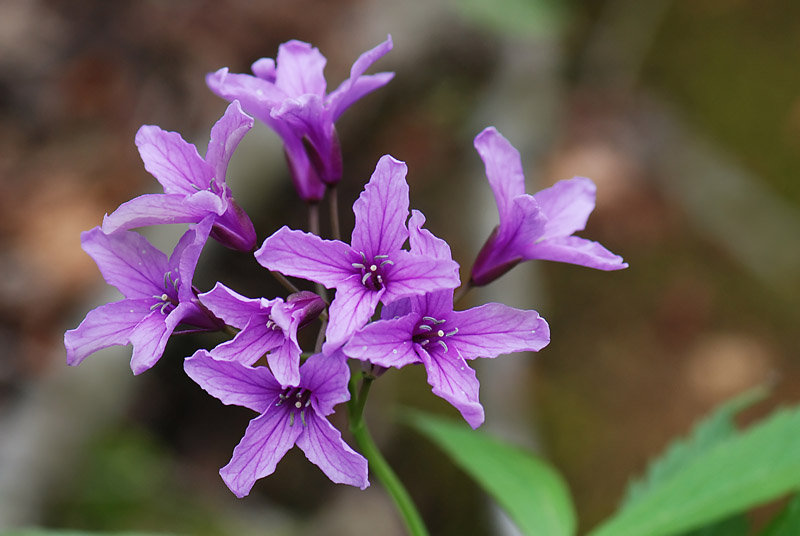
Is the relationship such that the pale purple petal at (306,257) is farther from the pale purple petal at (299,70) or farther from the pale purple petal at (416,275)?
the pale purple petal at (299,70)

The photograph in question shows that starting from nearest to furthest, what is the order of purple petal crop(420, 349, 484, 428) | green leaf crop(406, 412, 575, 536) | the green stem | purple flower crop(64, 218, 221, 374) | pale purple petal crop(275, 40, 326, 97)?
purple petal crop(420, 349, 484, 428), purple flower crop(64, 218, 221, 374), the green stem, pale purple petal crop(275, 40, 326, 97), green leaf crop(406, 412, 575, 536)

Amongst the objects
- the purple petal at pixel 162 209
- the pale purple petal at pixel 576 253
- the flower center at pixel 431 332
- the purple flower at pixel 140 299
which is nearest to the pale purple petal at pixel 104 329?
the purple flower at pixel 140 299

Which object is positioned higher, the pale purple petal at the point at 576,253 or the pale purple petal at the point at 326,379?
the pale purple petal at the point at 576,253

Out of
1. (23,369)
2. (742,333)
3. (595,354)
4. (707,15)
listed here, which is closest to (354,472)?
(23,369)

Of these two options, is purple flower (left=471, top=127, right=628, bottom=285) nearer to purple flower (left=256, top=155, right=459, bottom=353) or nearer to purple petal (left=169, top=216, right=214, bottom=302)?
purple flower (left=256, top=155, right=459, bottom=353)

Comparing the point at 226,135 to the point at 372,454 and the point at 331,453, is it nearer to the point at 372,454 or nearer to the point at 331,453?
the point at 331,453

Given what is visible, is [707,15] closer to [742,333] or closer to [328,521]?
[742,333]

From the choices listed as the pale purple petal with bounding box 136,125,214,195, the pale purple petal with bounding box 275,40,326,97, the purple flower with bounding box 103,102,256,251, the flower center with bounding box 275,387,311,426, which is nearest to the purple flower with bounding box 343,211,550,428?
the flower center with bounding box 275,387,311,426
